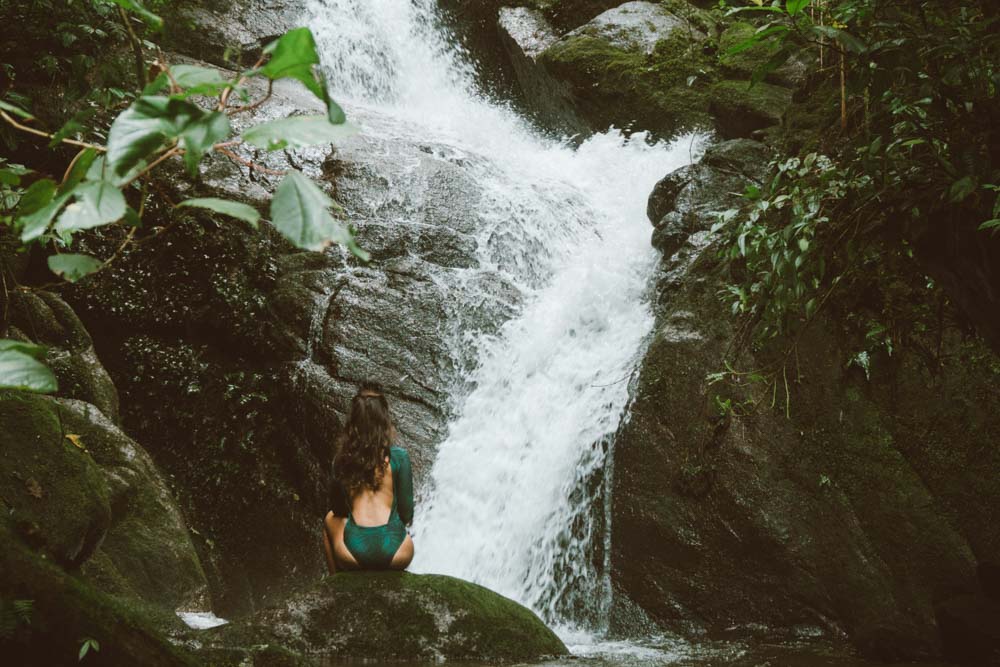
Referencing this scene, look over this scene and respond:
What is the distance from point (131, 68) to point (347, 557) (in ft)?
24.6

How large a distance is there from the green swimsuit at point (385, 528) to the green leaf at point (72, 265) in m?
4.00

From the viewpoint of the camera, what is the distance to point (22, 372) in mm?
1012

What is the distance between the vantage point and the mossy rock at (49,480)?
4.21 m

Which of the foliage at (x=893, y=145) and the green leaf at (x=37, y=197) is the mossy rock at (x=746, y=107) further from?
the green leaf at (x=37, y=197)

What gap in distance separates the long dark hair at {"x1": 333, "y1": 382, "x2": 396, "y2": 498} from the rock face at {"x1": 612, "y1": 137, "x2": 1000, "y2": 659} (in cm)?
224

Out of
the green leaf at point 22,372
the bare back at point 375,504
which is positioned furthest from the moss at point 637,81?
the green leaf at point 22,372

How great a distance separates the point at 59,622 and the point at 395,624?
241cm

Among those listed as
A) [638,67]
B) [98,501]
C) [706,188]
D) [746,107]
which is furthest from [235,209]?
[638,67]

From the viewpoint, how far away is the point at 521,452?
24.4ft

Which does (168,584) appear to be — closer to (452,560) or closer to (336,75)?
(452,560)

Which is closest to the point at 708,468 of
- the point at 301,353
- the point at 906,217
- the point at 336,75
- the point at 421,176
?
the point at 906,217

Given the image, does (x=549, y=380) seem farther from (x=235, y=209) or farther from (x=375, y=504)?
(x=235, y=209)

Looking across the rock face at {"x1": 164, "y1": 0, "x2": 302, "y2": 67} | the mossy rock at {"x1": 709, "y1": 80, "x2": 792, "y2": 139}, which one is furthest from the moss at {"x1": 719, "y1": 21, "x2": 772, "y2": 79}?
the rock face at {"x1": 164, "y1": 0, "x2": 302, "y2": 67}

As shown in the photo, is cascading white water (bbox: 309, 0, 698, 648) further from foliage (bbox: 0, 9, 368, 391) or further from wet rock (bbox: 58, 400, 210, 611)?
foliage (bbox: 0, 9, 368, 391)
